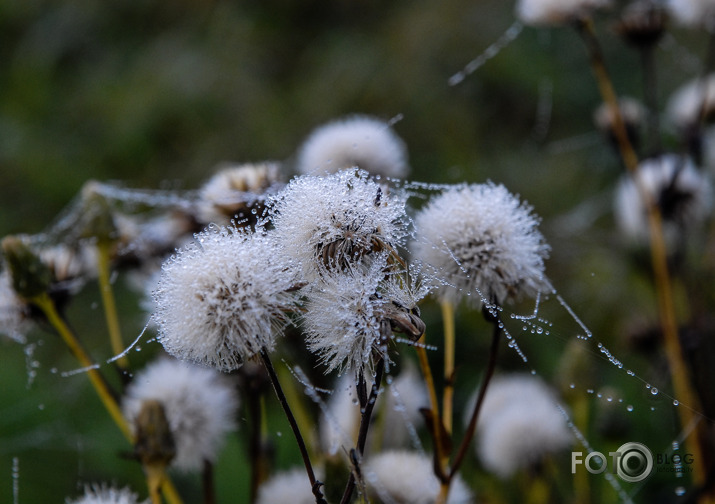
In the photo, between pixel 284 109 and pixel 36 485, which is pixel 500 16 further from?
pixel 36 485

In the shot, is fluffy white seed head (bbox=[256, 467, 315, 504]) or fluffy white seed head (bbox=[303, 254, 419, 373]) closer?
fluffy white seed head (bbox=[303, 254, 419, 373])

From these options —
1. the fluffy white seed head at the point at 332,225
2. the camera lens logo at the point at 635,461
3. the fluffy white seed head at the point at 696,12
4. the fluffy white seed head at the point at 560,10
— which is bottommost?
Result: the camera lens logo at the point at 635,461

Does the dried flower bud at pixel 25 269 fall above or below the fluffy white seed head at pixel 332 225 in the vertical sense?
above

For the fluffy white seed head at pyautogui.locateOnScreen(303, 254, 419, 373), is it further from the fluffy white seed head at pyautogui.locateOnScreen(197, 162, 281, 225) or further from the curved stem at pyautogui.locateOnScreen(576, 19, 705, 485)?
the curved stem at pyautogui.locateOnScreen(576, 19, 705, 485)

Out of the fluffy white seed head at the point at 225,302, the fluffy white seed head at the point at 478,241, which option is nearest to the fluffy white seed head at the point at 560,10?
the fluffy white seed head at the point at 478,241

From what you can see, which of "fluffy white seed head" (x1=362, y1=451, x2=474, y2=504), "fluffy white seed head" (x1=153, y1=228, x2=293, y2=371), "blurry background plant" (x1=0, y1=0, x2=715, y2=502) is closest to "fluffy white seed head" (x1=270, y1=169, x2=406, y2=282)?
"fluffy white seed head" (x1=153, y1=228, x2=293, y2=371)

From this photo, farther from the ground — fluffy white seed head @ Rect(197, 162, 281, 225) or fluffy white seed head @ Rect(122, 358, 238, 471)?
fluffy white seed head @ Rect(197, 162, 281, 225)

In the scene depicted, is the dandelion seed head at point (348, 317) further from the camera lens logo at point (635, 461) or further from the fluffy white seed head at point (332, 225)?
the camera lens logo at point (635, 461)

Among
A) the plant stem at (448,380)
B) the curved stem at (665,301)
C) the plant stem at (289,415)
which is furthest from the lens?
the curved stem at (665,301)
